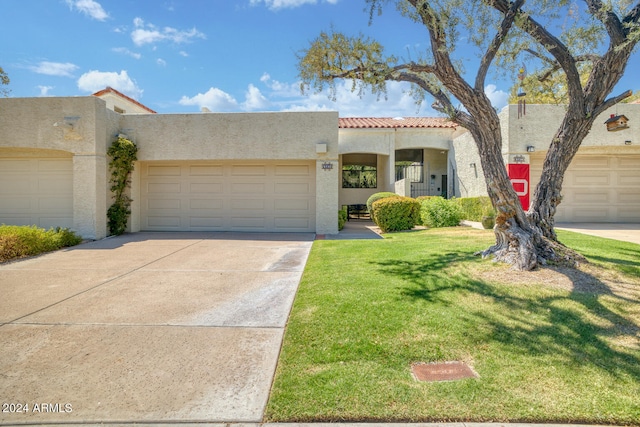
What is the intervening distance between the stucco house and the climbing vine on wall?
0.27 m

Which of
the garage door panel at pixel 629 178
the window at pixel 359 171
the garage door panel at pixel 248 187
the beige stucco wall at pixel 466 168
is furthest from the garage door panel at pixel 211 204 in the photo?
the garage door panel at pixel 629 178

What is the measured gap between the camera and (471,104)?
6.07 m

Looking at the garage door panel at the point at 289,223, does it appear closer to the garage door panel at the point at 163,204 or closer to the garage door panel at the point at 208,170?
the garage door panel at the point at 208,170

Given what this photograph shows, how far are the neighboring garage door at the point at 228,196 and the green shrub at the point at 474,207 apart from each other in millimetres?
6328

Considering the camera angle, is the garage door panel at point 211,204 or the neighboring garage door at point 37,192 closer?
the neighboring garage door at point 37,192

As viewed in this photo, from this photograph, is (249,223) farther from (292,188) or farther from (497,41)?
(497,41)

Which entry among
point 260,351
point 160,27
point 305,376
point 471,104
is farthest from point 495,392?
point 160,27

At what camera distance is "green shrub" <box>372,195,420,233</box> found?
41.9ft

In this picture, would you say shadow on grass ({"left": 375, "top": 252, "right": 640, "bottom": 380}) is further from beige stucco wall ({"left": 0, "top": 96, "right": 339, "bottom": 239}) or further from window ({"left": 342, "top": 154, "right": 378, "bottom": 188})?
window ({"left": 342, "top": 154, "right": 378, "bottom": 188})

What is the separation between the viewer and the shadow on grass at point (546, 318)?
3352 millimetres

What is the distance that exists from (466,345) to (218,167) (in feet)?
36.9

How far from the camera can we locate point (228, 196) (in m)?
13.0

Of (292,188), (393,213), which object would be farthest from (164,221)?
(393,213)

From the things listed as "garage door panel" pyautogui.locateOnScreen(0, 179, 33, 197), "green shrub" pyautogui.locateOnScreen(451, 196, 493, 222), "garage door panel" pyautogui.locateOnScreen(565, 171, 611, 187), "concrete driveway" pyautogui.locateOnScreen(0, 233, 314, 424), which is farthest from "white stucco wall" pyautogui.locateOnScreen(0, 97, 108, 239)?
"garage door panel" pyautogui.locateOnScreen(565, 171, 611, 187)
